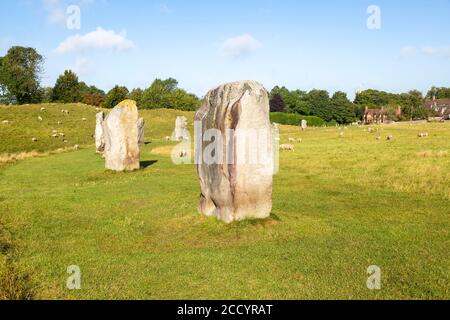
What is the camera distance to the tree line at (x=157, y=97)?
276ft

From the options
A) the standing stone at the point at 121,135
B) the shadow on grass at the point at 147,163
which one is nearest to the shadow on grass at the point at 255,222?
the standing stone at the point at 121,135

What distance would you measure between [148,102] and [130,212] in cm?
9984

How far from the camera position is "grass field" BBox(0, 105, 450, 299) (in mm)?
9094

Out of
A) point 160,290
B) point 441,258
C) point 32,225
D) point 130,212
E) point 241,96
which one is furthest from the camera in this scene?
point 130,212

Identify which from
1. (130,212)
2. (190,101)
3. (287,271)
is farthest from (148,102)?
(287,271)

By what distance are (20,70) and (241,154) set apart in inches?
3236

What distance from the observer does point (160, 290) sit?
9.02 metres

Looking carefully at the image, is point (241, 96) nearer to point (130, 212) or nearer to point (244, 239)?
point (244, 239)

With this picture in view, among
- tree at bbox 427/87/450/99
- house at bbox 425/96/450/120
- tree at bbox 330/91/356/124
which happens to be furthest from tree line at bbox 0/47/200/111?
tree at bbox 427/87/450/99

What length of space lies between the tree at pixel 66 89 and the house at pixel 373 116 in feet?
257

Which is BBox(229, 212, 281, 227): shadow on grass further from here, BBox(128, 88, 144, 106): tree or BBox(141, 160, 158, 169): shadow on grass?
BBox(128, 88, 144, 106): tree

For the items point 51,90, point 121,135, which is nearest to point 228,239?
point 121,135
